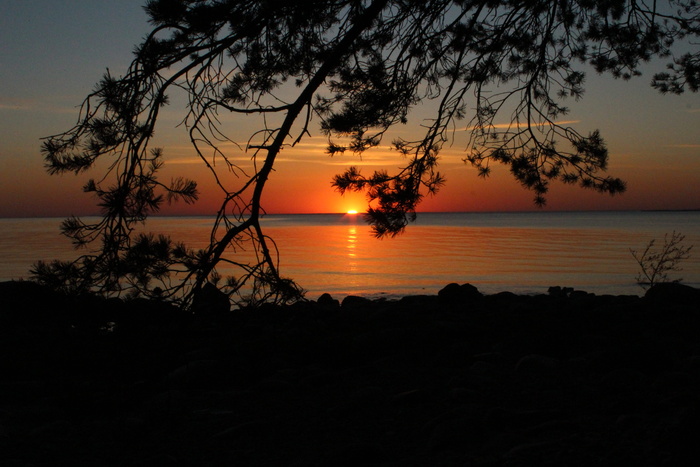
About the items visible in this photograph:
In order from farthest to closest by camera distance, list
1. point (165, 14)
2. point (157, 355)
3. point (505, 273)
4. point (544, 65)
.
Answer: point (505, 273) < point (544, 65) < point (157, 355) < point (165, 14)

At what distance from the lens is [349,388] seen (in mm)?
3822

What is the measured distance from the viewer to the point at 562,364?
3.96 m

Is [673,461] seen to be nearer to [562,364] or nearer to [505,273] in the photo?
[562,364]

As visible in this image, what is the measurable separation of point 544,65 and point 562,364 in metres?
4.45

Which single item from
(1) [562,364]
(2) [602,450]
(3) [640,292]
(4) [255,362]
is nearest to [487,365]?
(1) [562,364]

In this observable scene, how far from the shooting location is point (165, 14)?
174 inches

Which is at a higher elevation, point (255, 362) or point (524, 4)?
point (524, 4)

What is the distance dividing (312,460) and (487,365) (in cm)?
169

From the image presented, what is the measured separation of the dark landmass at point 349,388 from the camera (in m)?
2.80

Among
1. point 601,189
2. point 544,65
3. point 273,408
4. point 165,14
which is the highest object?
point 544,65

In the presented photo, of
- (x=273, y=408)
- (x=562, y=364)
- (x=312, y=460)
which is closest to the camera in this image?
(x=312, y=460)

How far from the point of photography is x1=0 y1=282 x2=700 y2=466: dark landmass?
2801 mm

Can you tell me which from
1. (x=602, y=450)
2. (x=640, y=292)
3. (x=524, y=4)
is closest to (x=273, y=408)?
(x=602, y=450)

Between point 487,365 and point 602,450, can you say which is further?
point 487,365
